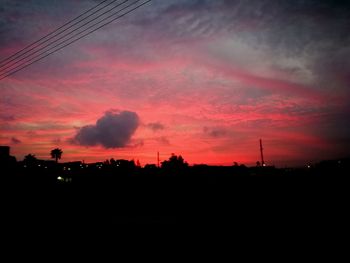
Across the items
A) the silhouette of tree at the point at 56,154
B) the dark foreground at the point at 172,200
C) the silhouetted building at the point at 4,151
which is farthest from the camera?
the silhouette of tree at the point at 56,154

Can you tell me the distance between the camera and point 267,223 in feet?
48.3

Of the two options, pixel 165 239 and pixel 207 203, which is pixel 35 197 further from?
pixel 165 239

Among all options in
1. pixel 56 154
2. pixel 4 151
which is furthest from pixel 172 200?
pixel 56 154

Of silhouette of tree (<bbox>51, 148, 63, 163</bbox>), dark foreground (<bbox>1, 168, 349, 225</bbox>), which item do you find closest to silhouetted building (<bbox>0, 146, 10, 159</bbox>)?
dark foreground (<bbox>1, 168, 349, 225</bbox>)

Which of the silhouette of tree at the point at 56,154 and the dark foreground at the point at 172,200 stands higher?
the silhouette of tree at the point at 56,154

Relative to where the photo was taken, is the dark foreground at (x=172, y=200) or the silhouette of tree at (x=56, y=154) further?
the silhouette of tree at (x=56, y=154)

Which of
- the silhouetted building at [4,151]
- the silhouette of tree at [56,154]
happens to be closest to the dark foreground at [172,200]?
the silhouetted building at [4,151]

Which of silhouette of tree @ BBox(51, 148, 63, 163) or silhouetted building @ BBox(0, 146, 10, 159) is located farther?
silhouette of tree @ BBox(51, 148, 63, 163)

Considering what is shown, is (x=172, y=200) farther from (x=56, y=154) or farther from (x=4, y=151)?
(x=56, y=154)

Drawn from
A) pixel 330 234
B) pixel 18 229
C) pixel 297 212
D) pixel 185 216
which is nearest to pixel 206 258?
pixel 330 234

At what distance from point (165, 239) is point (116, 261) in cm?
332

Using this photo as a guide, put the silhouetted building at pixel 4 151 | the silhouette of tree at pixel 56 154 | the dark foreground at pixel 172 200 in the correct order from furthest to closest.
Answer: the silhouette of tree at pixel 56 154, the silhouetted building at pixel 4 151, the dark foreground at pixel 172 200

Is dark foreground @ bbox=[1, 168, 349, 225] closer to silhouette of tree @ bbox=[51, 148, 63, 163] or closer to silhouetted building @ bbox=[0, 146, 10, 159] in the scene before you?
silhouetted building @ bbox=[0, 146, 10, 159]

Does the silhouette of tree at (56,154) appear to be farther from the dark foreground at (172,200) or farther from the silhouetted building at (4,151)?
the dark foreground at (172,200)
